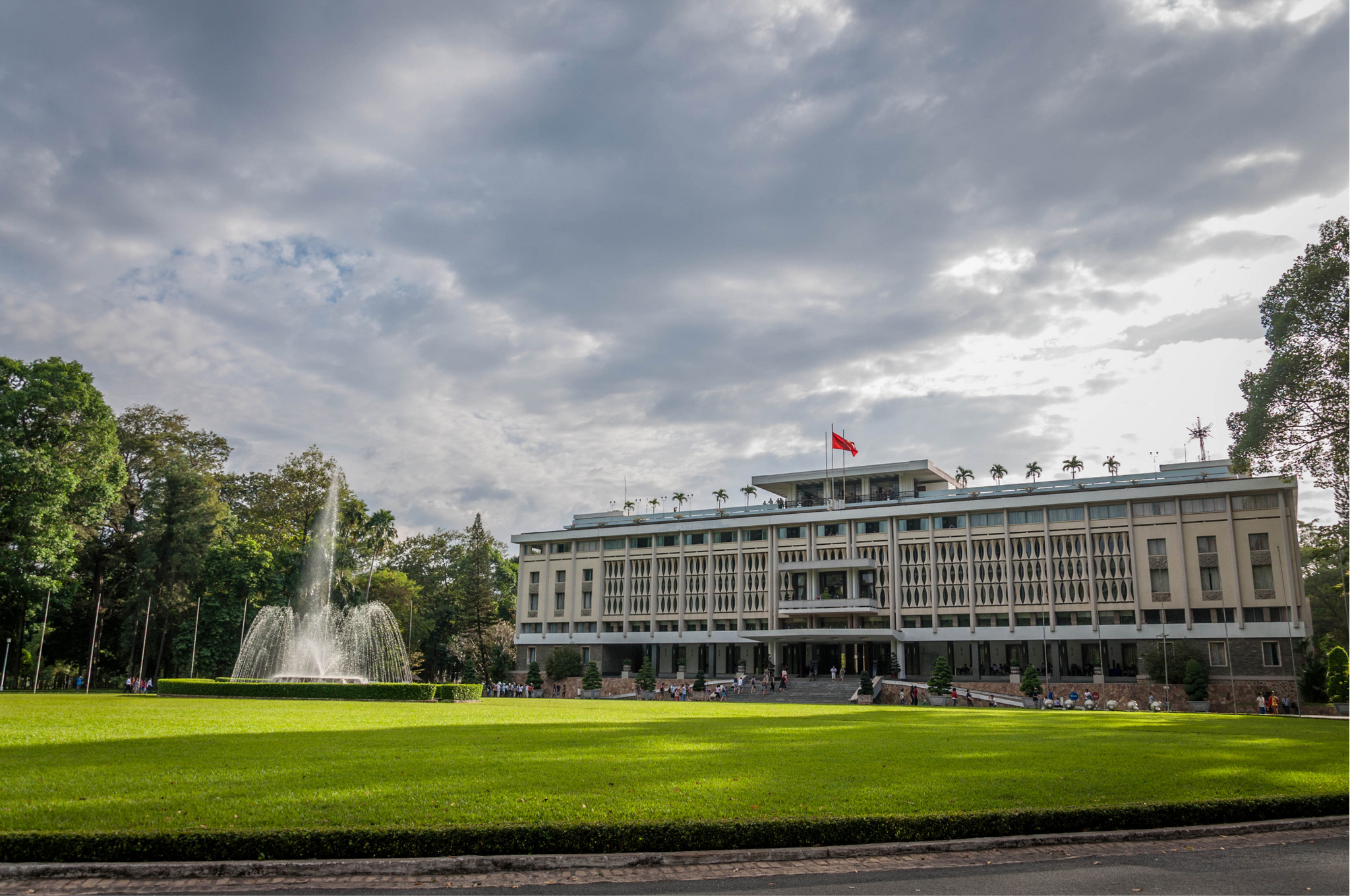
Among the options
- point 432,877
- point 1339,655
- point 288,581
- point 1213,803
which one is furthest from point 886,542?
point 432,877

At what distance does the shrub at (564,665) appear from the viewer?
7775 centimetres

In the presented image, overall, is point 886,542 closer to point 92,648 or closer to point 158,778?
point 92,648

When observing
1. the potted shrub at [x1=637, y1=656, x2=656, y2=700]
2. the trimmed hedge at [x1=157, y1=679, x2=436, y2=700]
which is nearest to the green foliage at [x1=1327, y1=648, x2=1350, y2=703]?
the potted shrub at [x1=637, y1=656, x2=656, y2=700]

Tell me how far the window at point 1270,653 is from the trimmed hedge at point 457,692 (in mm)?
50065

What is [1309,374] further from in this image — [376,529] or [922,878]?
[376,529]

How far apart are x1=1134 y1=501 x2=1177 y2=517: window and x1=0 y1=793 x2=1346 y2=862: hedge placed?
194ft

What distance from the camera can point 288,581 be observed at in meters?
65.1

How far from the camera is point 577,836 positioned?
32.4 ft

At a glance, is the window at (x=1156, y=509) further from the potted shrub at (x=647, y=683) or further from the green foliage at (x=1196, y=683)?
the potted shrub at (x=647, y=683)

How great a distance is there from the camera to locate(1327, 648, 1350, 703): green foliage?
49438 mm

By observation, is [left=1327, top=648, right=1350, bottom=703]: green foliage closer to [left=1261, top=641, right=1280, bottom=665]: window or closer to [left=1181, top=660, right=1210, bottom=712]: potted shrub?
[left=1181, top=660, right=1210, bottom=712]: potted shrub

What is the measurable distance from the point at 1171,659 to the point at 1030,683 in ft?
31.6

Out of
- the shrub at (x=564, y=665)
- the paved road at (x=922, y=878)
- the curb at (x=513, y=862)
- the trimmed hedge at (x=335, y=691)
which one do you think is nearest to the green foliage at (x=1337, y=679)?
the trimmed hedge at (x=335, y=691)

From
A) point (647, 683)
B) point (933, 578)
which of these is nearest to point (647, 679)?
point (647, 683)
